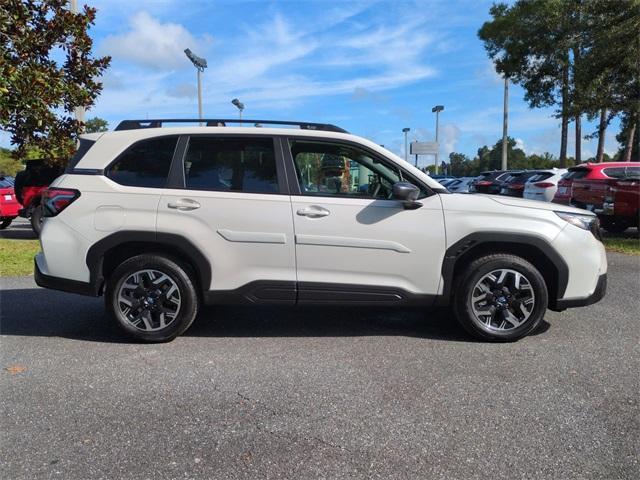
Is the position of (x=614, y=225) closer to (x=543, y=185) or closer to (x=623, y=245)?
(x=623, y=245)

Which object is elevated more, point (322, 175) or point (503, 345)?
point (322, 175)

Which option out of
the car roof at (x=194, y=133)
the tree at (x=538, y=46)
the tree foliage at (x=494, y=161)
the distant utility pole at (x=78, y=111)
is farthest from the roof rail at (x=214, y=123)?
the tree foliage at (x=494, y=161)

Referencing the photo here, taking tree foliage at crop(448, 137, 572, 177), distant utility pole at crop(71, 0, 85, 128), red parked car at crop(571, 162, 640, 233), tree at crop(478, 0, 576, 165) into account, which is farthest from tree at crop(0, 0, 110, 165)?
tree foliage at crop(448, 137, 572, 177)

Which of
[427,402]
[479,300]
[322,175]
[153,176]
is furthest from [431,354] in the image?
[153,176]

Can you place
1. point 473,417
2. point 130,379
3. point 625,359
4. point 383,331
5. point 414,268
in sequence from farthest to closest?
point 383,331
point 414,268
point 625,359
point 130,379
point 473,417

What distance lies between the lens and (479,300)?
15.1ft

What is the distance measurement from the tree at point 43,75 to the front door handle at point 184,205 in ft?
19.4

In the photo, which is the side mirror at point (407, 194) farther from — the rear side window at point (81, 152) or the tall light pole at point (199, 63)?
the tall light pole at point (199, 63)

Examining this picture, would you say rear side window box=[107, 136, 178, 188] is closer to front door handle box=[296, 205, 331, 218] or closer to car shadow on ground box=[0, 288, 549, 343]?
front door handle box=[296, 205, 331, 218]

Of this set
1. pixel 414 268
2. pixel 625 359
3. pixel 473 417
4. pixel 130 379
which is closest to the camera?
pixel 473 417

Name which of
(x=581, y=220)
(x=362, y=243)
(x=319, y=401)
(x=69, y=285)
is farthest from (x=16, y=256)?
(x=581, y=220)

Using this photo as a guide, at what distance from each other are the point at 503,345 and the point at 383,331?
3.53ft

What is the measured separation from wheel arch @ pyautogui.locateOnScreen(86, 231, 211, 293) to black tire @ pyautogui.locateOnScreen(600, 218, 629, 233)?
35.1 feet

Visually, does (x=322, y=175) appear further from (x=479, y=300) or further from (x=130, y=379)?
(x=130, y=379)
